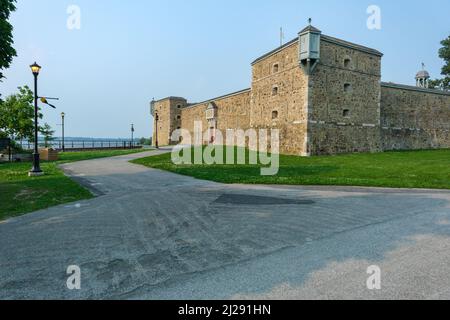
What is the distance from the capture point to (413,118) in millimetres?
29094

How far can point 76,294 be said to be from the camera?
9.78 ft

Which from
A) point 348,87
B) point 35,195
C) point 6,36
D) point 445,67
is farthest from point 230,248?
point 445,67

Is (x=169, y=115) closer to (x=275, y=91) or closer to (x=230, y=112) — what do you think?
(x=230, y=112)

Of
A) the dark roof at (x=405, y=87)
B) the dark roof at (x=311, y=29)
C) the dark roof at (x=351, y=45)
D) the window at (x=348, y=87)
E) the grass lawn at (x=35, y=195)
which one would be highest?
the dark roof at (x=311, y=29)

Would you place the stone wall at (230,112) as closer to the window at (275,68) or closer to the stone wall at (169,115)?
the window at (275,68)

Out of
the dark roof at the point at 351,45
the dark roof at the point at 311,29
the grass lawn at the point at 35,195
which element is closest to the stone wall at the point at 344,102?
the dark roof at the point at 351,45

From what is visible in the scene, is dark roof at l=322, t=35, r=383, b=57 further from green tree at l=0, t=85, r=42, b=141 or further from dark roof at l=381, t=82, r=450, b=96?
green tree at l=0, t=85, r=42, b=141

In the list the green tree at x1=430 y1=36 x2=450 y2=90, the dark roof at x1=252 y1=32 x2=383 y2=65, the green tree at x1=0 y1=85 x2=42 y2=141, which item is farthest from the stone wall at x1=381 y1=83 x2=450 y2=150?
the green tree at x1=0 y1=85 x2=42 y2=141

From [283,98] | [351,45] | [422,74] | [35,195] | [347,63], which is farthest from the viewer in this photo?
[422,74]

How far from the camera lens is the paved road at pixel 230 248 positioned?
3086 millimetres

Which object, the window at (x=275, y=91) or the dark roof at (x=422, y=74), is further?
the dark roof at (x=422, y=74)

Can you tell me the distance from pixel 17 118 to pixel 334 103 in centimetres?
2952
